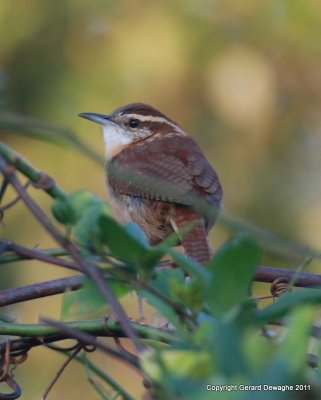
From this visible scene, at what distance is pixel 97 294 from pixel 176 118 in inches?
198

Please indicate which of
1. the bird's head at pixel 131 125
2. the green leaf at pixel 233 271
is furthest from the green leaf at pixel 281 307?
the bird's head at pixel 131 125

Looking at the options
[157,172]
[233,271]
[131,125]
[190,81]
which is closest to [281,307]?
[233,271]

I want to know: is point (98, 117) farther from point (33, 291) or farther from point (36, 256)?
point (36, 256)

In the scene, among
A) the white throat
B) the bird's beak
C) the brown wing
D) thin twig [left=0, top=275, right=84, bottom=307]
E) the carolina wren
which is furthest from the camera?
the white throat

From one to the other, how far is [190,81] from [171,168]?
1.51 metres

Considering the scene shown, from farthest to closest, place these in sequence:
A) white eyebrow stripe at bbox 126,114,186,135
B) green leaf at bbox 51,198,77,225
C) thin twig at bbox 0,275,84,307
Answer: white eyebrow stripe at bbox 126,114,186,135, thin twig at bbox 0,275,84,307, green leaf at bbox 51,198,77,225

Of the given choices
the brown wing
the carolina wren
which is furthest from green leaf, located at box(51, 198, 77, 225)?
the brown wing

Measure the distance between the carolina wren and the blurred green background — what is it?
0.24 metres

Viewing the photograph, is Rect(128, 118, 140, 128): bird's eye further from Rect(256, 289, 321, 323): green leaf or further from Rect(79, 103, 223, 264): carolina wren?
Rect(256, 289, 321, 323): green leaf

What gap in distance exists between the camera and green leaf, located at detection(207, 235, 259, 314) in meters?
0.85

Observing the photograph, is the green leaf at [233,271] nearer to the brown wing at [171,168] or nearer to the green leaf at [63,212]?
the green leaf at [63,212]

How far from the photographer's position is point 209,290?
2.82 ft

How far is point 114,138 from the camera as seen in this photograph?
17.1ft

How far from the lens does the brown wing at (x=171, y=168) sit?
165 inches
